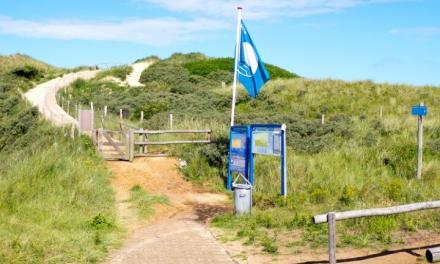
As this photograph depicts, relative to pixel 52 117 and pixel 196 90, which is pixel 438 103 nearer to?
pixel 196 90

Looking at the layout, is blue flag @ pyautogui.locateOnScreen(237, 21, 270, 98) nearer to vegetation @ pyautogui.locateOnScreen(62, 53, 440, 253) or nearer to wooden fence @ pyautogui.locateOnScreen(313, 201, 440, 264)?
vegetation @ pyautogui.locateOnScreen(62, 53, 440, 253)

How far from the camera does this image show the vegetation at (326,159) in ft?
31.7

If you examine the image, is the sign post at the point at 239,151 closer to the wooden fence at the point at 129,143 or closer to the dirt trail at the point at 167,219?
the dirt trail at the point at 167,219

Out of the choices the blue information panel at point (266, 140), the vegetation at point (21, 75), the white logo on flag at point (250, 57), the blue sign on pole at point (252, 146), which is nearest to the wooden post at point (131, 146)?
the blue sign on pole at point (252, 146)

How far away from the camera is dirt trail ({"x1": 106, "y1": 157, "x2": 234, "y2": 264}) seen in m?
8.42

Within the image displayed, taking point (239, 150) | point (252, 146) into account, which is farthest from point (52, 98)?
point (252, 146)

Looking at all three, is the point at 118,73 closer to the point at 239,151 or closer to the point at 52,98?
the point at 52,98

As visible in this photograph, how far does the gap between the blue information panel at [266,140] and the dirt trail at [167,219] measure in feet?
5.48

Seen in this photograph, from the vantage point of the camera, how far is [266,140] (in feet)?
42.8

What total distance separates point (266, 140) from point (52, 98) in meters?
32.6

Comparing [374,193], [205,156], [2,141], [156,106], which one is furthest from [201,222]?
[156,106]

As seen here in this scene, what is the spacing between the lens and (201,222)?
11320 millimetres

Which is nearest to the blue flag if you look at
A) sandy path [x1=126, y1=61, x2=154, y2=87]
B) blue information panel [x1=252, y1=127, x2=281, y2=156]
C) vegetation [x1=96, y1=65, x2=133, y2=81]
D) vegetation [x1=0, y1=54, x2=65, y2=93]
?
blue information panel [x1=252, y1=127, x2=281, y2=156]

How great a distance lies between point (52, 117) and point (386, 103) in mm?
20321
